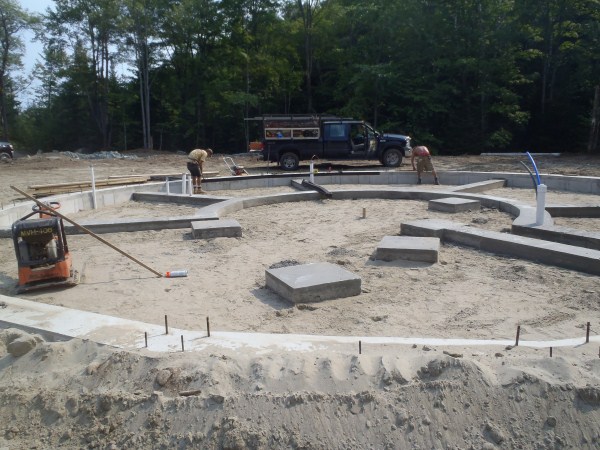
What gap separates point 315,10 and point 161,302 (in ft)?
102

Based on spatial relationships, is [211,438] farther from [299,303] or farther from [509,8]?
[509,8]

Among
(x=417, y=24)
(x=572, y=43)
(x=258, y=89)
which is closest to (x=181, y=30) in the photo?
(x=258, y=89)

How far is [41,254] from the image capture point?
5488 mm

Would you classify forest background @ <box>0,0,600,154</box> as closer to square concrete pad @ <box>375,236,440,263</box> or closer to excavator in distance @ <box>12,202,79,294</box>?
square concrete pad @ <box>375,236,440,263</box>

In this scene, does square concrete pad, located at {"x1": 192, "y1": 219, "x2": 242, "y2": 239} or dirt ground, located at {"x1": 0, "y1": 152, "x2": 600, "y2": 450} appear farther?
square concrete pad, located at {"x1": 192, "y1": 219, "x2": 242, "y2": 239}

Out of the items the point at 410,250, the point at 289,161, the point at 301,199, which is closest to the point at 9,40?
the point at 289,161

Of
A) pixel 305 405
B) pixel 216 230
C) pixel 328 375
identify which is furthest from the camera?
pixel 216 230

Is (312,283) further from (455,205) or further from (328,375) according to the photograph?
(455,205)

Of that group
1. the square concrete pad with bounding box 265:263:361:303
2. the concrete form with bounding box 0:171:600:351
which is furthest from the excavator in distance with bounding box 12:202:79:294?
the square concrete pad with bounding box 265:263:361:303

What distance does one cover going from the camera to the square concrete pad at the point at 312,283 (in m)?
4.92

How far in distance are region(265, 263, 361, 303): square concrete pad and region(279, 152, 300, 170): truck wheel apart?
12294mm

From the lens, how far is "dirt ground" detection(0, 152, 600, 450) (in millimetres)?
2861

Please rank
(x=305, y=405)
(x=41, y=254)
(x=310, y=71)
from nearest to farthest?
(x=305, y=405) < (x=41, y=254) < (x=310, y=71)

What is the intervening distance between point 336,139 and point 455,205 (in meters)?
8.06
